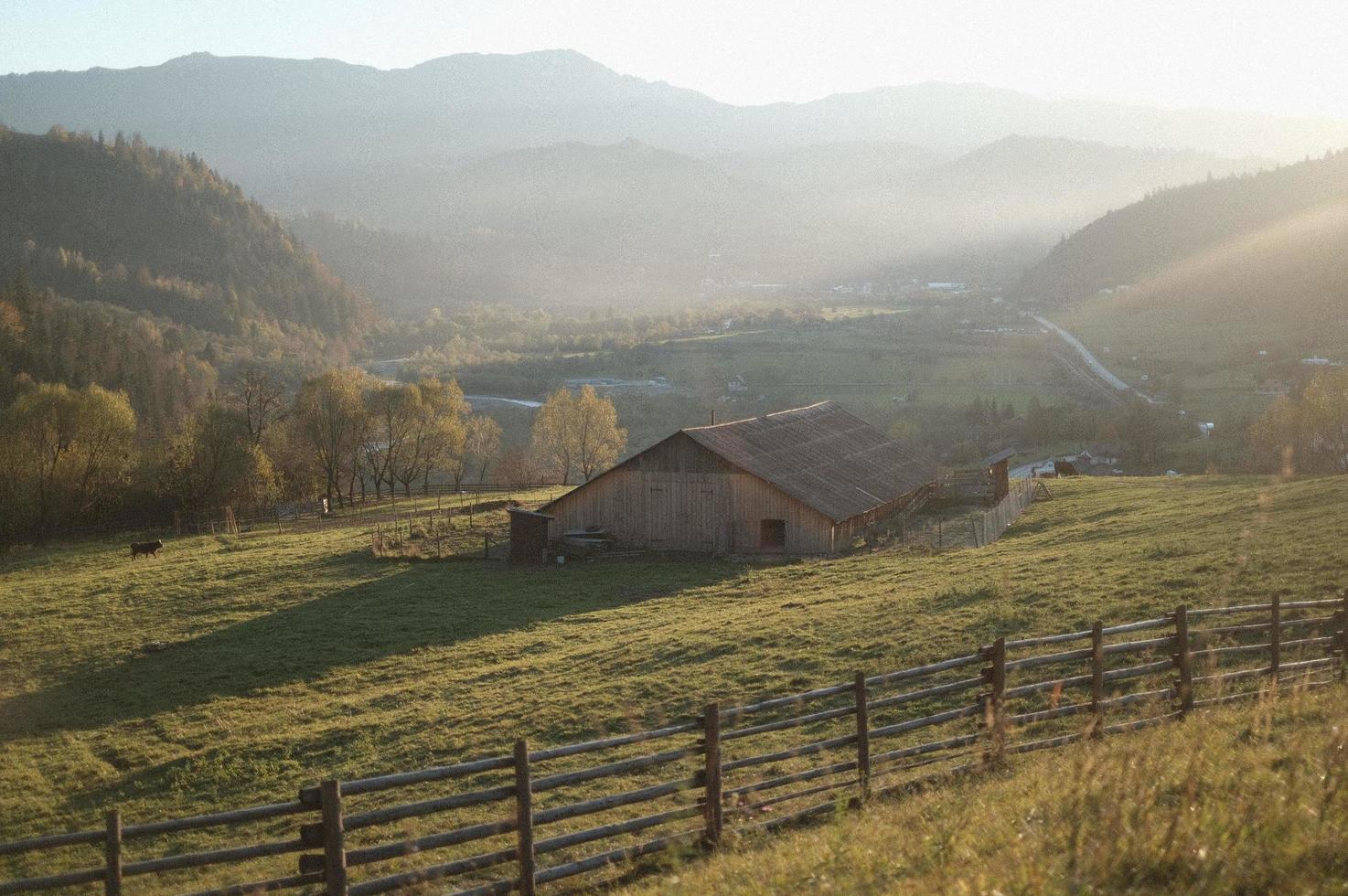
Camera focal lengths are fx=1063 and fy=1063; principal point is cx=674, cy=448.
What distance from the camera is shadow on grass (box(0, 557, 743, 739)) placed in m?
26.2

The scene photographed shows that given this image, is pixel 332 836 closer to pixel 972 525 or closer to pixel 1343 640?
pixel 1343 640

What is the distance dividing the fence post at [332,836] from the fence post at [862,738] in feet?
19.4

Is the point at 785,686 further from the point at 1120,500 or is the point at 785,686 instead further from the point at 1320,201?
the point at 1320,201

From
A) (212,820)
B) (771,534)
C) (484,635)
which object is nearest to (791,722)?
(212,820)

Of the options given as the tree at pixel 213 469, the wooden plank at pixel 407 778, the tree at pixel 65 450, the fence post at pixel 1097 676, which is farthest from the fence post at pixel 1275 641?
the tree at pixel 65 450

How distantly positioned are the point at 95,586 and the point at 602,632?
22924 millimetres

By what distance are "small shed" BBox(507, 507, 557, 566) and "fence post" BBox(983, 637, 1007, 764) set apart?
106 ft

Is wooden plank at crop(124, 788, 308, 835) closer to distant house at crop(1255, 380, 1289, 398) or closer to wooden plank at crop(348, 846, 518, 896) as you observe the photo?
wooden plank at crop(348, 846, 518, 896)

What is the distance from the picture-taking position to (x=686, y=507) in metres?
45.4

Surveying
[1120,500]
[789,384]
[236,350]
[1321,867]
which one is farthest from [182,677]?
[236,350]

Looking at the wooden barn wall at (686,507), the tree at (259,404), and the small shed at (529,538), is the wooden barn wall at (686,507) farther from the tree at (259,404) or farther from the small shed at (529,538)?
the tree at (259,404)

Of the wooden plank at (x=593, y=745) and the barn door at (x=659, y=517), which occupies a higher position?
the wooden plank at (x=593, y=745)

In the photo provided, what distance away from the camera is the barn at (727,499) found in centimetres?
4375

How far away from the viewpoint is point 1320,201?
623 feet
